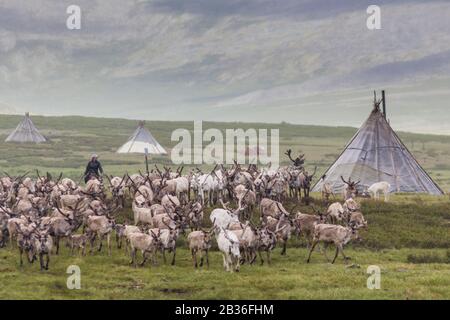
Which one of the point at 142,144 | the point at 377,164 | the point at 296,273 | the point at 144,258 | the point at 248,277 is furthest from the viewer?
the point at 142,144

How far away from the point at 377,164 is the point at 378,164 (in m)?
0.07

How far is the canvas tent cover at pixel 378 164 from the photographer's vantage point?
54062 mm

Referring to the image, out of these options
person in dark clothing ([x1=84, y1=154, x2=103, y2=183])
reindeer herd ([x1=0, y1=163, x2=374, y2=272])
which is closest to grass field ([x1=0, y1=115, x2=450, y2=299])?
reindeer herd ([x1=0, y1=163, x2=374, y2=272])

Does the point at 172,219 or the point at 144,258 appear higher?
the point at 172,219

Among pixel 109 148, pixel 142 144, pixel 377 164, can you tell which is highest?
pixel 109 148

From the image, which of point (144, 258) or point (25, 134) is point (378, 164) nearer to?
point (144, 258)

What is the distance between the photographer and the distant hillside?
108 m

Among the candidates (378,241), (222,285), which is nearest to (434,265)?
(378,241)

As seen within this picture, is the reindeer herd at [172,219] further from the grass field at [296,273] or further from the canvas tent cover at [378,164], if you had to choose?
the canvas tent cover at [378,164]

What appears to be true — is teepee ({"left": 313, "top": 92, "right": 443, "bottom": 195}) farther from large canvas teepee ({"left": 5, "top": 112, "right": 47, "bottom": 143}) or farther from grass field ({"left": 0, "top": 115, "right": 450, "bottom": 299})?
large canvas teepee ({"left": 5, "top": 112, "right": 47, "bottom": 143})

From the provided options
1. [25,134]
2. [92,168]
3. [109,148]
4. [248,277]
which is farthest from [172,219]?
[109,148]

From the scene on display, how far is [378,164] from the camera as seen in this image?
54781 millimetres

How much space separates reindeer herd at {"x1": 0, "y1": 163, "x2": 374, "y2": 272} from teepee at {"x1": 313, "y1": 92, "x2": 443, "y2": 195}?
411 inches
